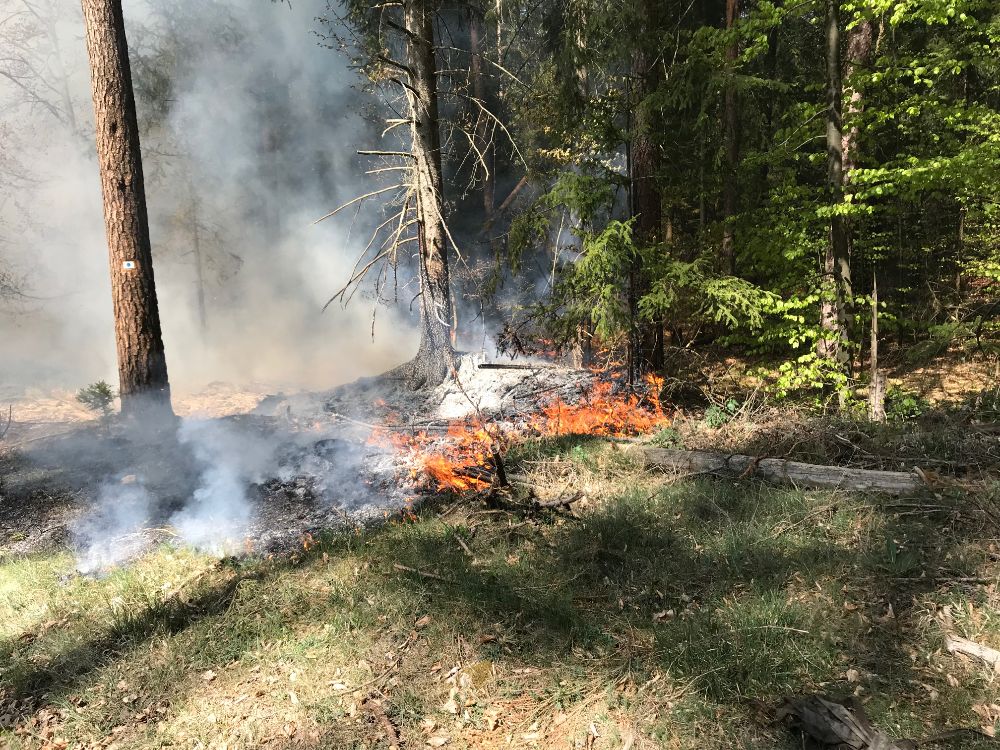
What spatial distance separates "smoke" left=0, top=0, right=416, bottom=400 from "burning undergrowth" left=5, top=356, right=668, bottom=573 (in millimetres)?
5879

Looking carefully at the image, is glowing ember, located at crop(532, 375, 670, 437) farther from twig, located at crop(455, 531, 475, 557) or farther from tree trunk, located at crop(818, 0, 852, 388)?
tree trunk, located at crop(818, 0, 852, 388)

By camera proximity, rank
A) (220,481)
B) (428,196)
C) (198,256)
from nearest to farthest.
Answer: (220,481)
(428,196)
(198,256)

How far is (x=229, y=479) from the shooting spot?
271 inches

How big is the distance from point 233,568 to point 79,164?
20.5 metres

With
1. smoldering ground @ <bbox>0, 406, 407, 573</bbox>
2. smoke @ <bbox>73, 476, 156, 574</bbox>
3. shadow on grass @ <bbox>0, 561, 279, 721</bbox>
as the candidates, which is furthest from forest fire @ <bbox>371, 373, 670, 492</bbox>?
smoke @ <bbox>73, 476, 156, 574</bbox>

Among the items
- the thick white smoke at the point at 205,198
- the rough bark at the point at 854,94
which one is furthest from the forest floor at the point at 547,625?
the thick white smoke at the point at 205,198

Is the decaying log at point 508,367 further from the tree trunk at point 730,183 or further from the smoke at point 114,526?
the smoke at point 114,526

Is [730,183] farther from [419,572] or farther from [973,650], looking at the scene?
[419,572]

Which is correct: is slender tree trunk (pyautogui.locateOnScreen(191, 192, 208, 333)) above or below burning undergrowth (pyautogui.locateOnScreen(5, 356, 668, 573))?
above

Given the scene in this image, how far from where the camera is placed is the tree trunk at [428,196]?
9.66 metres

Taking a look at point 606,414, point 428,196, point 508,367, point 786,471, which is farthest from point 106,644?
point 428,196

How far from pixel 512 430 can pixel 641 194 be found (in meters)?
4.24

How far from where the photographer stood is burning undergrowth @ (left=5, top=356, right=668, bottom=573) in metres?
5.91

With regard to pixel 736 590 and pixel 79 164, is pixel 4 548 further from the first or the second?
pixel 79 164
